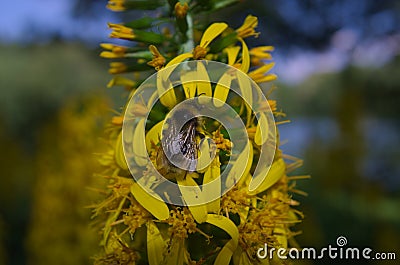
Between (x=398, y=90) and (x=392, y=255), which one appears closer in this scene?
(x=392, y=255)

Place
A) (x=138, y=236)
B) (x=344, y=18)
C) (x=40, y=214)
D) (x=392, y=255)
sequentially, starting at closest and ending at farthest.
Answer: (x=138, y=236) → (x=40, y=214) → (x=392, y=255) → (x=344, y=18)

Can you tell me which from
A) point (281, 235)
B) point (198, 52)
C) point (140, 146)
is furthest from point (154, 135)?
point (281, 235)

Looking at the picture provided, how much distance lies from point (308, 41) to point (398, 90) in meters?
1.26

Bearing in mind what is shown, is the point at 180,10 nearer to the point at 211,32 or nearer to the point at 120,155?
the point at 211,32

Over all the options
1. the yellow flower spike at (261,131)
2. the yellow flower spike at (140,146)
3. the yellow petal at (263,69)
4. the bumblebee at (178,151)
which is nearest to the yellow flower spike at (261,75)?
the yellow petal at (263,69)

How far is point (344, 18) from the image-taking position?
236 inches

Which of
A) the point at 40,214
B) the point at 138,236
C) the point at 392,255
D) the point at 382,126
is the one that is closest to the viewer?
the point at 138,236

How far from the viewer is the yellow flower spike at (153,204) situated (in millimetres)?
1396

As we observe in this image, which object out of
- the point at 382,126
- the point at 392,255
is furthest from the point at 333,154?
the point at 392,255

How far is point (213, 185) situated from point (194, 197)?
60 millimetres

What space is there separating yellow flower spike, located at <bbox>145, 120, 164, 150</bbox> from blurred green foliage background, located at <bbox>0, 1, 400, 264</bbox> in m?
0.33

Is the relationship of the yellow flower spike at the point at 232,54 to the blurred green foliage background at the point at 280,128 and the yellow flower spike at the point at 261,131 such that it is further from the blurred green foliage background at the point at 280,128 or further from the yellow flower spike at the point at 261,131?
the blurred green foliage background at the point at 280,128

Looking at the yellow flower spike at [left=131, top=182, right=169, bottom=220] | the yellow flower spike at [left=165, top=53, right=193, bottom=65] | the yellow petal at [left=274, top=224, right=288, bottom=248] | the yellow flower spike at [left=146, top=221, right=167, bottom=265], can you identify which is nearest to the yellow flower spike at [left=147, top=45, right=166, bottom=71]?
the yellow flower spike at [left=165, top=53, right=193, bottom=65]

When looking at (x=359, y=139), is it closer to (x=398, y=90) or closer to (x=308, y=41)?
(x=398, y=90)
